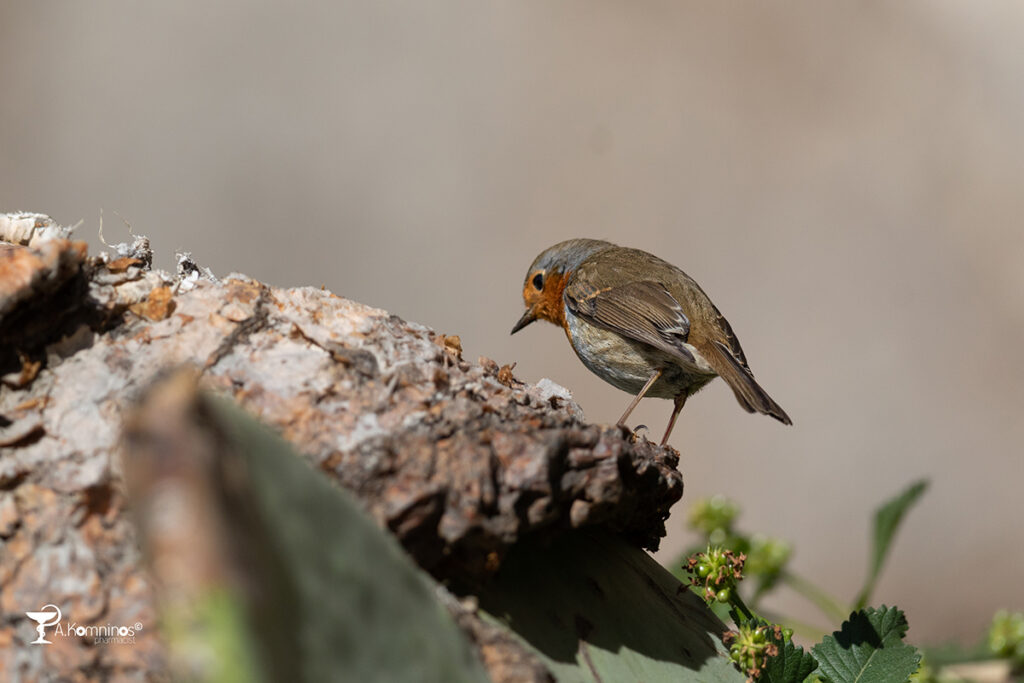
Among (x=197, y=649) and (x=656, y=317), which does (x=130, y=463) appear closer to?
(x=197, y=649)

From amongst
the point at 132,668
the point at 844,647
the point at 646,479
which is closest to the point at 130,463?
the point at 132,668

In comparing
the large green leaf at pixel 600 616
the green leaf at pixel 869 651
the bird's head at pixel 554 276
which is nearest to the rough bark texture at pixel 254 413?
the large green leaf at pixel 600 616

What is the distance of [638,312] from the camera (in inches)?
166

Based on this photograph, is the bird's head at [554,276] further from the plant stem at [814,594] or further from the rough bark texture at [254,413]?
the rough bark texture at [254,413]

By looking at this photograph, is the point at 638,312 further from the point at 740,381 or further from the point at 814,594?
the point at 814,594

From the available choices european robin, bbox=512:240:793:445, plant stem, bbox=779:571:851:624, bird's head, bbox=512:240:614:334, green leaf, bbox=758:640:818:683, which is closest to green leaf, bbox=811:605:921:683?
green leaf, bbox=758:640:818:683

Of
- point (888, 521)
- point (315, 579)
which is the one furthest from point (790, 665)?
point (888, 521)

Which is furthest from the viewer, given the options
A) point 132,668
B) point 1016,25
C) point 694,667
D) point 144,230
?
point 1016,25

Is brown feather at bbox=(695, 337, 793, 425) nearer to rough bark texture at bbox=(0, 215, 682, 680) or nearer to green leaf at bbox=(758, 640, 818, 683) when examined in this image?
green leaf at bbox=(758, 640, 818, 683)

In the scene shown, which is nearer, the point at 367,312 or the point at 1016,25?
the point at 367,312

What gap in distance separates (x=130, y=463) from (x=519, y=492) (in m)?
0.79

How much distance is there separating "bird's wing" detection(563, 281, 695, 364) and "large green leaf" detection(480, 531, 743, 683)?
2.15 meters

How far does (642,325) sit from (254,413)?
8.99 feet

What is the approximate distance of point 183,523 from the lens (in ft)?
2.72
